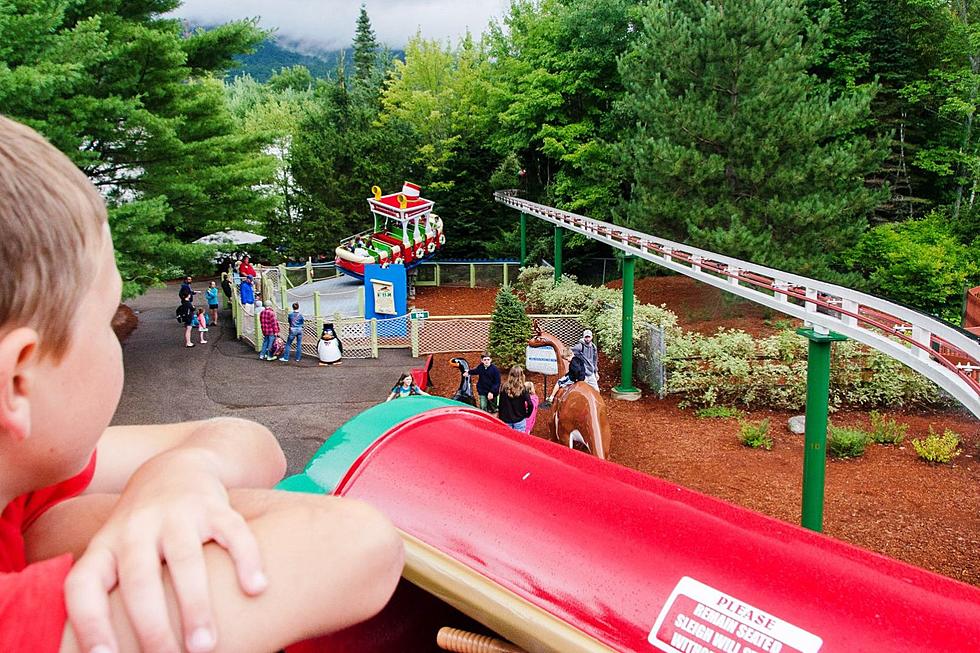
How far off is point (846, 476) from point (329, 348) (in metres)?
11.0

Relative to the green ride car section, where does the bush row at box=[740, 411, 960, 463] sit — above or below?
below

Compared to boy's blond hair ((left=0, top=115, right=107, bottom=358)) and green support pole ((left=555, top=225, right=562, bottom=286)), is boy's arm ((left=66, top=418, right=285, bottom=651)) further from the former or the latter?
green support pole ((left=555, top=225, right=562, bottom=286))

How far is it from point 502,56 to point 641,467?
28080mm

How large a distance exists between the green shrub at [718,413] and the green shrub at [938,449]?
9.55 ft

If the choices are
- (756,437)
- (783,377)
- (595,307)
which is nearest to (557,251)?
(595,307)

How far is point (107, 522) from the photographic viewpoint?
2.23 ft

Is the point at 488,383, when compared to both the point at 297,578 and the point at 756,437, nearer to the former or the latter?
the point at 756,437

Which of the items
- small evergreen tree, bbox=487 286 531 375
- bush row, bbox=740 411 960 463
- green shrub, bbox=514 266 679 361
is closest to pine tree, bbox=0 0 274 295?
small evergreen tree, bbox=487 286 531 375

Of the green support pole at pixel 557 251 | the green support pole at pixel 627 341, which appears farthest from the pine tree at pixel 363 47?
the green support pole at pixel 627 341

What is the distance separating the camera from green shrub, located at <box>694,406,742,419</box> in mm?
12820

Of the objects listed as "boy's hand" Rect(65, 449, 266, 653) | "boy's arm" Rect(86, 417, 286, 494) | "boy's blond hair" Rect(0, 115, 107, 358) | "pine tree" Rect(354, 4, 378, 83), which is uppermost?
"pine tree" Rect(354, 4, 378, 83)

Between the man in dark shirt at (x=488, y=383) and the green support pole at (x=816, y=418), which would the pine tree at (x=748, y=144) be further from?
the green support pole at (x=816, y=418)

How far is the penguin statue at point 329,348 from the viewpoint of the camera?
16.6 meters

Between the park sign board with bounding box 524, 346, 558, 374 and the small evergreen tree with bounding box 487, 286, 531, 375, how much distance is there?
404 centimetres
